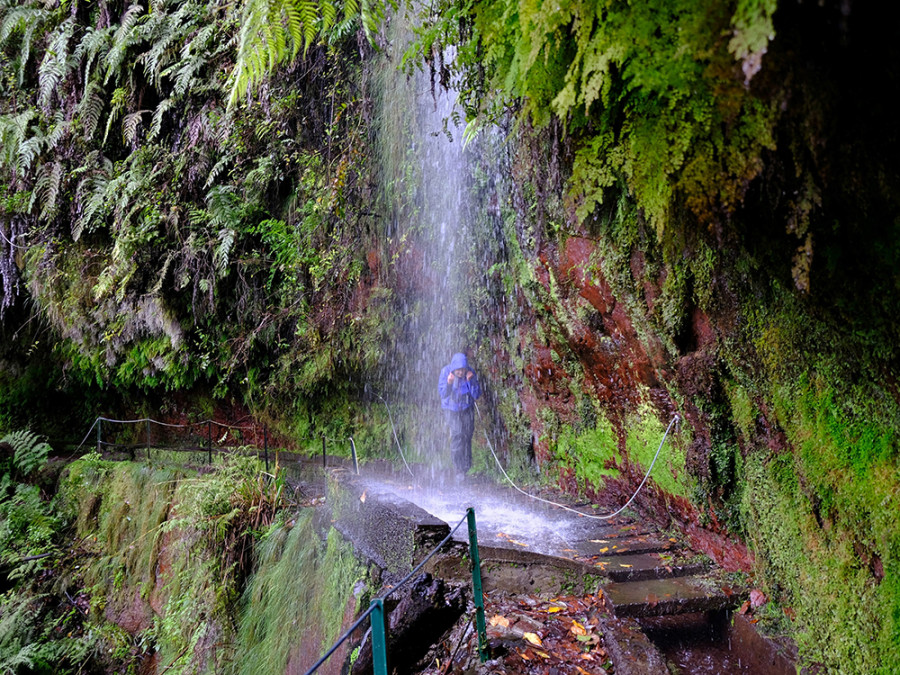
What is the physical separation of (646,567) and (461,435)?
3730 millimetres

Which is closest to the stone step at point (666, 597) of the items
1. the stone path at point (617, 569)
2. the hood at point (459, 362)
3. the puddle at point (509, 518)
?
the stone path at point (617, 569)

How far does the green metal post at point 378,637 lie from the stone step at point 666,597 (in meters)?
1.72

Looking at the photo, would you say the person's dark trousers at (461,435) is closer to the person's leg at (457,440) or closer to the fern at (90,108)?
the person's leg at (457,440)

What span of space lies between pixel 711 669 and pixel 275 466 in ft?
17.6

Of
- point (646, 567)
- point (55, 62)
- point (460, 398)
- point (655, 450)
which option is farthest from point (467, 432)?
point (55, 62)

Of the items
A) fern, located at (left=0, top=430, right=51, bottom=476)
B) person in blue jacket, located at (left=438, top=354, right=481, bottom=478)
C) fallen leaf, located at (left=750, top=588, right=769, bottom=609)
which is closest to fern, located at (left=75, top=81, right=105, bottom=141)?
fern, located at (left=0, top=430, right=51, bottom=476)

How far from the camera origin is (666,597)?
10.9 ft

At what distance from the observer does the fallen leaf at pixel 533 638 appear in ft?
10.2

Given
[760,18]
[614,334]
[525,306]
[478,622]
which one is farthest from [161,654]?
[760,18]

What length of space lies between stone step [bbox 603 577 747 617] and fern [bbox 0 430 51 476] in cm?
1203

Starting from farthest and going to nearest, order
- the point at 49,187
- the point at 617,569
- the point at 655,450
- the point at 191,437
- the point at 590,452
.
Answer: the point at 191,437
the point at 49,187
the point at 590,452
the point at 655,450
the point at 617,569

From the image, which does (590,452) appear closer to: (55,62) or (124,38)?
(124,38)

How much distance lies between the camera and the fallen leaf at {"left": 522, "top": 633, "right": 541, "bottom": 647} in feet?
10.2

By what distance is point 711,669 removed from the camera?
10.6 ft
